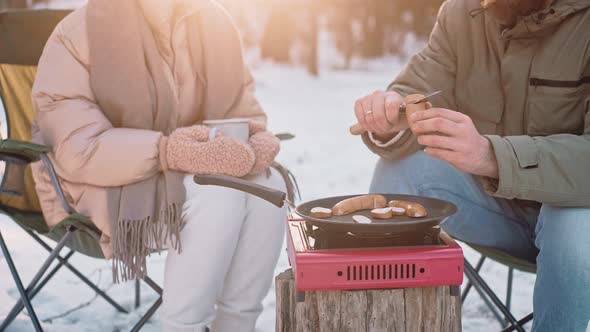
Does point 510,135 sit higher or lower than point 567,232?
higher

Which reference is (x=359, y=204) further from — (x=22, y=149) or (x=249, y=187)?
(x=22, y=149)

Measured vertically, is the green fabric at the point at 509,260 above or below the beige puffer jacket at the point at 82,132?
below

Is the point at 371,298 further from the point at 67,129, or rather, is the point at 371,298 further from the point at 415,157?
the point at 67,129

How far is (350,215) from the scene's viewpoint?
1751 millimetres

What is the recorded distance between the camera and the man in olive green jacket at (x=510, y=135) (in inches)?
68.1

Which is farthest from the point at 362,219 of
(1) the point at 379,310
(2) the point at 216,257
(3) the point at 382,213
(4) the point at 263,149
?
(4) the point at 263,149

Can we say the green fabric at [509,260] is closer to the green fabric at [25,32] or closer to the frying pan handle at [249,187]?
the frying pan handle at [249,187]

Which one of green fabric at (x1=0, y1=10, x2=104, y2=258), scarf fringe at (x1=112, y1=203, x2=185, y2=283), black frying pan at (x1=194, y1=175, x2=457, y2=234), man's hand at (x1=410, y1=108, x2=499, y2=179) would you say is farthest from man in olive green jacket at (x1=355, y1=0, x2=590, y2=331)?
green fabric at (x1=0, y1=10, x2=104, y2=258)

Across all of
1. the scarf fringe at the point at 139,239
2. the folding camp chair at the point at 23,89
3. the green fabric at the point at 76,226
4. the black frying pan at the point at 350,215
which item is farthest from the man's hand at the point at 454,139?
the folding camp chair at the point at 23,89

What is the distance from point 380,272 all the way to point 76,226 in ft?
3.72

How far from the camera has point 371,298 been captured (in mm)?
1640

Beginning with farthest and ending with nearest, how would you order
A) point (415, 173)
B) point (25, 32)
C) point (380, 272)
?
point (25, 32)
point (415, 173)
point (380, 272)

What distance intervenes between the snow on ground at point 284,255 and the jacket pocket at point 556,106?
3.40 ft

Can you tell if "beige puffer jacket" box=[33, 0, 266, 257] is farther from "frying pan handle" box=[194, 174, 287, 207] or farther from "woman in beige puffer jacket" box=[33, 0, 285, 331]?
"frying pan handle" box=[194, 174, 287, 207]
